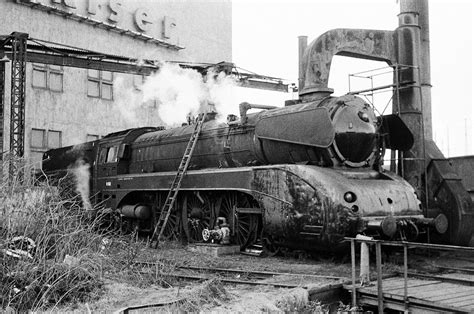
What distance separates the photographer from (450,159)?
12.5 meters

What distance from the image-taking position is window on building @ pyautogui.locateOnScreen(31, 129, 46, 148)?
76.1 ft

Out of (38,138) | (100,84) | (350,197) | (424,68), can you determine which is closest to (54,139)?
(38,138)

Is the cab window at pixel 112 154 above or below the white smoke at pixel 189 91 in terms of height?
below

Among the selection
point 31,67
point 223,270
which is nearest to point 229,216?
point 223,270

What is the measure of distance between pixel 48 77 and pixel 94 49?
2.55 m

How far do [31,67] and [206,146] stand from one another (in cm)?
1388

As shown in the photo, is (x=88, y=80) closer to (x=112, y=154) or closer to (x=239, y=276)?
(x=112, y=154)

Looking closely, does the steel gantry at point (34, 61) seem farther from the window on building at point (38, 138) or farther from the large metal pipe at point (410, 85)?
the large metal pipe at point (410, 85)

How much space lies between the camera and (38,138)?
2341 cm

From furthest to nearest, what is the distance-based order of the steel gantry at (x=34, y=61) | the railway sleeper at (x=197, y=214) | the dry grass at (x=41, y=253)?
the steel gantry at (x=34, y=61) < the railway sleeper at (x=197, y=214) < the dry grass at (x=41, y=253)

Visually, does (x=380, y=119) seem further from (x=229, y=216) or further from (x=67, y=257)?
(x=67, y=257)

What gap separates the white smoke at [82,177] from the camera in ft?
54.4

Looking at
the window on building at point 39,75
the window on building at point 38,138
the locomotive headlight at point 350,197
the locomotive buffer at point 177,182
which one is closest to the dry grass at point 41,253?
the locomotive buffer at point 177,182

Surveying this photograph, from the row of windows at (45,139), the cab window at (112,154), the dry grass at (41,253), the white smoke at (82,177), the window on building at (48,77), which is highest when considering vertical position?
the window on building at (48,77)
